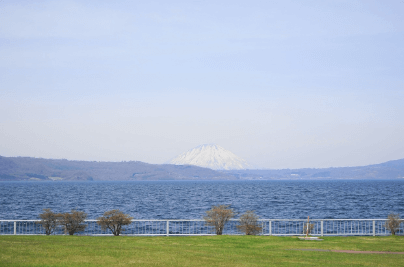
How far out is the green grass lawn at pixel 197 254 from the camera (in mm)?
13995

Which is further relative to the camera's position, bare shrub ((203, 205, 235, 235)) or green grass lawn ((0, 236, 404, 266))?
bare shrub ((203, 205, 235, 235))

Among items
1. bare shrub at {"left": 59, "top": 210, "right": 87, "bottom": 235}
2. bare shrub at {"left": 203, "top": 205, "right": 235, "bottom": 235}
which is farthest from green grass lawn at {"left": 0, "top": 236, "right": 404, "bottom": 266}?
bare shrub at {"left": 59, "top": 210, "right": 87, "bottom": 235}

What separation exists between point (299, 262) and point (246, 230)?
11.4 m

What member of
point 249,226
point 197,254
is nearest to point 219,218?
point 249,226

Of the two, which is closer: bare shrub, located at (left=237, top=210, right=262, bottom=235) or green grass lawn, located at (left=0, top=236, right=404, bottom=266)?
green grass lawn, located at (left=0, top=236, right=404, bottom=266)

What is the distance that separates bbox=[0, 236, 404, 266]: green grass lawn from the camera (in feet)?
45.9

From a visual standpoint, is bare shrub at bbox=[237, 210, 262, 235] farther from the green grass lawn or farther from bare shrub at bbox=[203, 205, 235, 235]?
the green grass lawn

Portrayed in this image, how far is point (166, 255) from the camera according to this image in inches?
609

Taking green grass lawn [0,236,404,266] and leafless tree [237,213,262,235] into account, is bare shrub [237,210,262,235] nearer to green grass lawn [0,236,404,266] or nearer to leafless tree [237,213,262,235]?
leafless tree [237,213,262,235]

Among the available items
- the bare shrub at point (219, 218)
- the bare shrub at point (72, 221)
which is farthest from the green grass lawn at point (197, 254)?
the bare shrub at point (72, 221)

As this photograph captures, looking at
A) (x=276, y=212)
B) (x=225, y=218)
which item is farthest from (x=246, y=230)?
(x=276, y=212)

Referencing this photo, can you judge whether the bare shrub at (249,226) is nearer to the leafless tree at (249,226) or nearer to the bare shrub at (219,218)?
the leafless tree at (249,226)

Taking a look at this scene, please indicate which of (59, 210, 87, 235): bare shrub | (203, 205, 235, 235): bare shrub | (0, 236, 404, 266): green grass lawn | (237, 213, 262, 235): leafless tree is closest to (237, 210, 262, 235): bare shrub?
(237, 213, 262, 235): leafless tree

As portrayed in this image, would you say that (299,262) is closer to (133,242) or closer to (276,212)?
(133,242)
